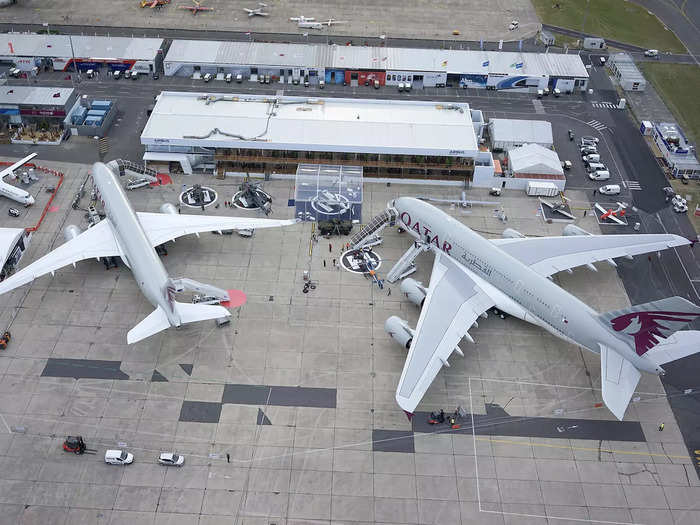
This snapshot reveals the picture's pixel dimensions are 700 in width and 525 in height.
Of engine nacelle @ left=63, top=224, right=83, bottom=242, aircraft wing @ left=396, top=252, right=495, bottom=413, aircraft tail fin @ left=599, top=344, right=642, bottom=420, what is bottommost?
engine nacelle @ left=63, top=224, right=83, bottom=242

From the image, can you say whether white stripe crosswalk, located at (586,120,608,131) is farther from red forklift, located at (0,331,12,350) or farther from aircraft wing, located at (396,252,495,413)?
red forklift, located at (0,331,12,350)

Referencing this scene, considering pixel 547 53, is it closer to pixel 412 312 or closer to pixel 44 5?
pixel 412 312

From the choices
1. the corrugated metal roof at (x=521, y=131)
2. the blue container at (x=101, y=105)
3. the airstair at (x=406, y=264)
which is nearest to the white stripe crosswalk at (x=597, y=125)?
the corrugated metal roof at (x=521, y=131)

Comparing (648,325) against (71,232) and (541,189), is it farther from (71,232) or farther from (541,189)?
(71,232)

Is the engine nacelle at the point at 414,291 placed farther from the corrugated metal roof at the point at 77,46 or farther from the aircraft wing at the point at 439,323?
the corrugated metal roof at the point at 77,46

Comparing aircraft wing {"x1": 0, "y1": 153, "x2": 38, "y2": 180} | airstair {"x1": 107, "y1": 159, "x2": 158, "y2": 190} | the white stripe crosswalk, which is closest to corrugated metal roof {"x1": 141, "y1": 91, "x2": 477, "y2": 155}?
airstair {"x1": 107, "y1": 159, "x2": 158, "y2": 190}

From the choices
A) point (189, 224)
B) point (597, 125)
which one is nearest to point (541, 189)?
point (597, 125)
